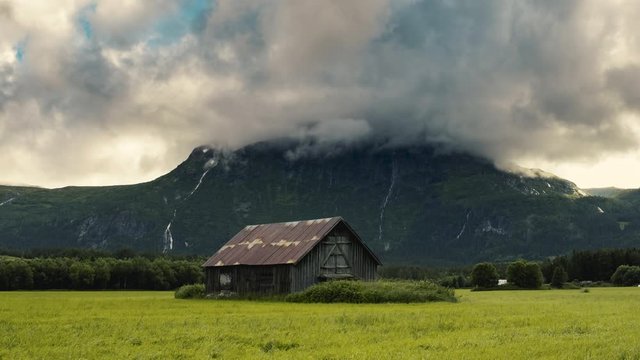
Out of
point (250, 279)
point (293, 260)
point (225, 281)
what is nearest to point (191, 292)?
point (225, 281)

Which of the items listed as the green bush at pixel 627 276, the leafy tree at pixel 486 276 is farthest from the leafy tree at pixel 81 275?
the green bush at pixel 627 276

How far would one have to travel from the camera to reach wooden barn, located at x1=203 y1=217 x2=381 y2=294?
7325 centimetres

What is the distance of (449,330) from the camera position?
32844mm

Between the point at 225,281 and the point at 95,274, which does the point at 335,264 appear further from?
the point at 95,274

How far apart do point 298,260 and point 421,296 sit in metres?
14.8

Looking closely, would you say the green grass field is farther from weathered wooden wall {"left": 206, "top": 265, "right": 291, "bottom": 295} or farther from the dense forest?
the dense forest

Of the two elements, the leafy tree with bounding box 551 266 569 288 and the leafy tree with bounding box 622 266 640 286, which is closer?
the leafy tree with bounding box 551 266 569 288

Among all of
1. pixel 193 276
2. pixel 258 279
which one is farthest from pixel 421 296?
pixel 193 276

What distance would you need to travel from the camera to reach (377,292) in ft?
200

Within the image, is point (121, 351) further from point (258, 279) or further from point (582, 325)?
point (258, 279)

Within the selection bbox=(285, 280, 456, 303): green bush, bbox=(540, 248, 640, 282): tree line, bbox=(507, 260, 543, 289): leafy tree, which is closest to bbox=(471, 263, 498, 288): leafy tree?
bbox=(507, 260, 543, 289): leafy tree

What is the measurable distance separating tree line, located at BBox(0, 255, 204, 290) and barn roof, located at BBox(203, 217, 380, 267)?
6104 centimetres

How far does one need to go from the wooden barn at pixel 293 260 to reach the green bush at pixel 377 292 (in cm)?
754

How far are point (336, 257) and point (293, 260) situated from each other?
5612mm
